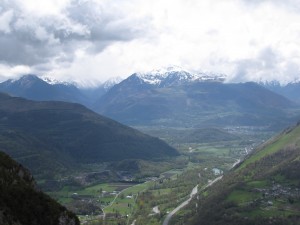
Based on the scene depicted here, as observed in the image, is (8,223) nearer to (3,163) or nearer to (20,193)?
(20,193)

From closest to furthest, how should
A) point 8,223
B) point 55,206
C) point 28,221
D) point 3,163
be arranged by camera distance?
point 8,223 < point 28,221 < point 55,206 < point 3,163

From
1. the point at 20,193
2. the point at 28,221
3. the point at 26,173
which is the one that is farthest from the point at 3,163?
the point at 28,221

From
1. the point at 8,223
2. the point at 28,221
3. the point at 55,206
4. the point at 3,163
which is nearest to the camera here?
the point at 8,223

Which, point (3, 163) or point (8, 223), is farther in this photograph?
point (3, 163)

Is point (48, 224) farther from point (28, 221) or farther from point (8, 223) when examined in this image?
point (8, 223)

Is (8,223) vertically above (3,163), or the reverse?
(3,163)

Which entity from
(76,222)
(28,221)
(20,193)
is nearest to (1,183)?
(20,193)
